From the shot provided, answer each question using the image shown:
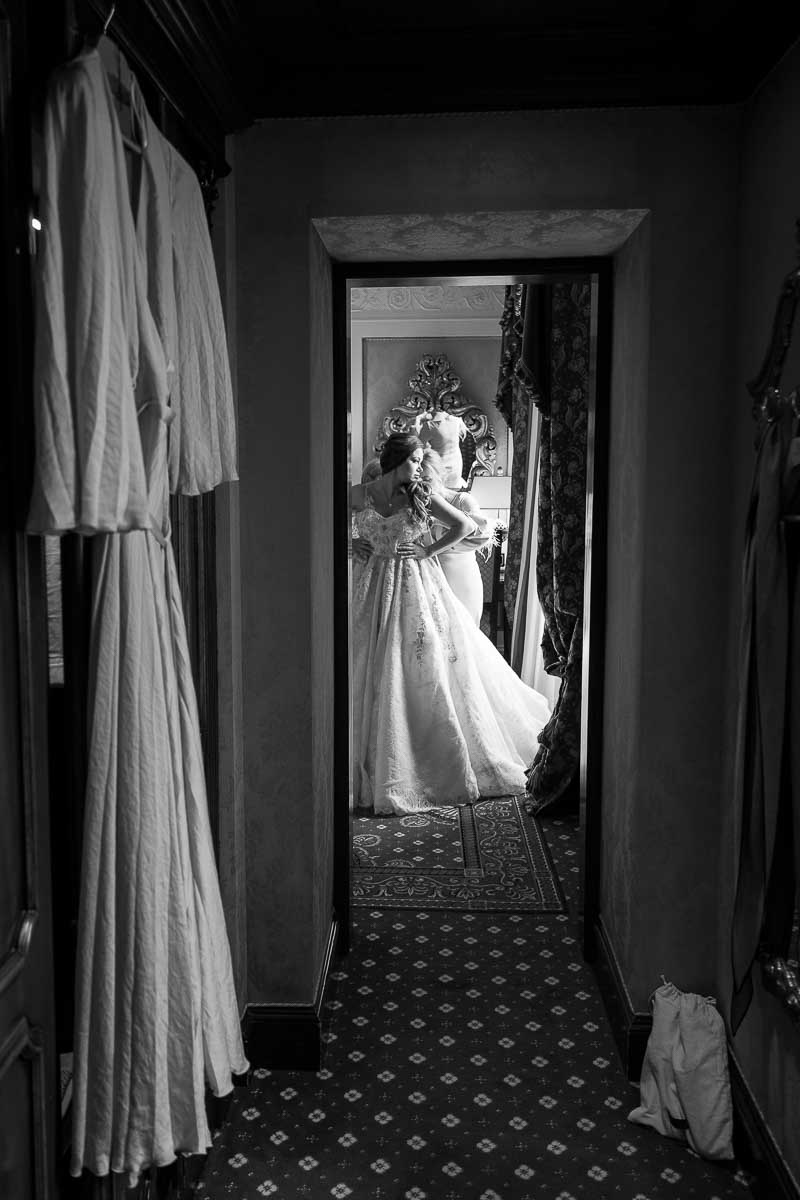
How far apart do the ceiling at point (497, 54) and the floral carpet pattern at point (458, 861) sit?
2.58m

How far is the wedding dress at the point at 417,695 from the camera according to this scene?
4629 mm

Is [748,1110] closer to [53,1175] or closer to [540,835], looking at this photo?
[53,1175]

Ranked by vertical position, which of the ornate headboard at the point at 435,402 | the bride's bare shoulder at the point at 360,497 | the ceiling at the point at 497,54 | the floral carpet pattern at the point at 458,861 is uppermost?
the ceiling at the point at 497,54

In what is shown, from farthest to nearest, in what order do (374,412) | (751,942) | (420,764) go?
1. (374,412)
2. (420,764)
3. (751,942)

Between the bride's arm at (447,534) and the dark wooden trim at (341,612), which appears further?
the bride's arm at (447,534)

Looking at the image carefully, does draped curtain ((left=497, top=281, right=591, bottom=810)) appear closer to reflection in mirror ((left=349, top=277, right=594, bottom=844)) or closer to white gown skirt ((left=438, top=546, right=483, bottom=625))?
reflection in mirror ((left=349, top=277, right=594, bottom=844))

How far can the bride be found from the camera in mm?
4637

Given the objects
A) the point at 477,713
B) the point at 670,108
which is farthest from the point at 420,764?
the point at 670,108

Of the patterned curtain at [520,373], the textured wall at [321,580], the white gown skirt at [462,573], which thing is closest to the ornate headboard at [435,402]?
the patterned curtain at [520,373]

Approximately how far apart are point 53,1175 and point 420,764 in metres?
3.20

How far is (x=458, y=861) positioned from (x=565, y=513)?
1.43m

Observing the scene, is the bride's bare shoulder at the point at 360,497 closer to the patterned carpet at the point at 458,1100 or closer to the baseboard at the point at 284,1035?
the patterned carpet at the point at 458,1100

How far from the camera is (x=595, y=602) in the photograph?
10.2ft

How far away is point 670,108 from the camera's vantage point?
2.45 meters
